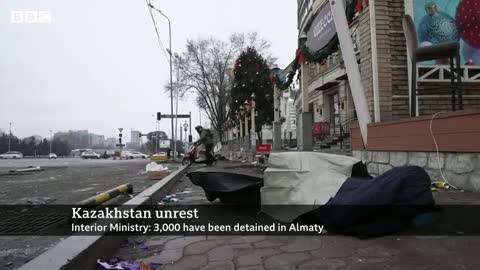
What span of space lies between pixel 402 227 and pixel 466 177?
2.52 meters

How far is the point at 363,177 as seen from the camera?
433cm

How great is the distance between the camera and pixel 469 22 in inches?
362

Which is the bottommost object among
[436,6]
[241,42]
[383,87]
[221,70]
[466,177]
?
[466,177]

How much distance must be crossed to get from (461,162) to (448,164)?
27 centimetres

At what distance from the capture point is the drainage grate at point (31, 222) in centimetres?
422

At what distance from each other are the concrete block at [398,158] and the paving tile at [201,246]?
14.1 ft

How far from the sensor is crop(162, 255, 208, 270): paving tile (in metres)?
3.03

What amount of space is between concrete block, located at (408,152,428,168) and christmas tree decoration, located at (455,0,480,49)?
4338 mm

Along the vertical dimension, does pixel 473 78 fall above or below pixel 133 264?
above

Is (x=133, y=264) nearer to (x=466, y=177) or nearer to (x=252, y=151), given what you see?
(x=466, y=177)

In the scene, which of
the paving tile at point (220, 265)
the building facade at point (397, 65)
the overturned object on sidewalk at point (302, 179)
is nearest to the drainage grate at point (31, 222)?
the paving tile at point (220, 265)

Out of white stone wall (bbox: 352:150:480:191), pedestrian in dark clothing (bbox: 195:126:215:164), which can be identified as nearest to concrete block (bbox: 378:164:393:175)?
white stone wall (bbox: 352:150:480:191)

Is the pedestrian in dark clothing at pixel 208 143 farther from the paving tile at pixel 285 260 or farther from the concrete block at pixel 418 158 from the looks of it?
the paving tile at pixel 285 260

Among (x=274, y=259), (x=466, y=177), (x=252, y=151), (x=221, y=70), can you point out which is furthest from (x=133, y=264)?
(x=221, y=70)
